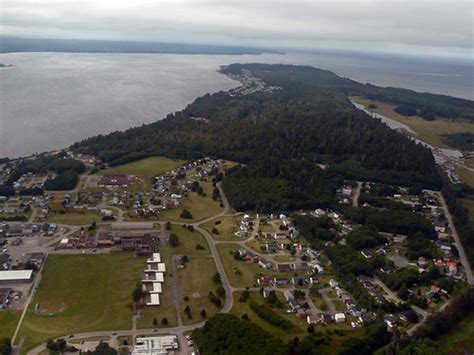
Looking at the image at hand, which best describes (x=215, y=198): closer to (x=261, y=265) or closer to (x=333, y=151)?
(x=261, y=265)

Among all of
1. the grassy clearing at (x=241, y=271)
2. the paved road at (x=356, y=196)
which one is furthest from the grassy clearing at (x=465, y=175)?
the grassy clearing at (x=241, y=271)

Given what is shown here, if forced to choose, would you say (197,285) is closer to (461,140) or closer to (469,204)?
(469,204)

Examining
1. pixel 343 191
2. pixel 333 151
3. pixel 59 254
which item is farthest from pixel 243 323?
pixel 333 151

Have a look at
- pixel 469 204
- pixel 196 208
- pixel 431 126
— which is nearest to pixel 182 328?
pixel 196 208

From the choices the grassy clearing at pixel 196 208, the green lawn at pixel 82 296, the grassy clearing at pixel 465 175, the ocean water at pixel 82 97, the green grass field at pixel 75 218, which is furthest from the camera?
the ocean water at pixel 82 97

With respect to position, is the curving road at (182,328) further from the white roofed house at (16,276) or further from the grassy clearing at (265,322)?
the white roofed house at (16,276)

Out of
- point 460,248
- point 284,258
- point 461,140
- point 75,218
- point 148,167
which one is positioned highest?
point 461,140

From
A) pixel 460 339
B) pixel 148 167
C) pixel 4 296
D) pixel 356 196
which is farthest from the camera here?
pixel 148 167

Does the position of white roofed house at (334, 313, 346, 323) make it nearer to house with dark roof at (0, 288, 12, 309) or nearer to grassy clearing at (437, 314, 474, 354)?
grassy clearing at (437, 314, 474, 354)
